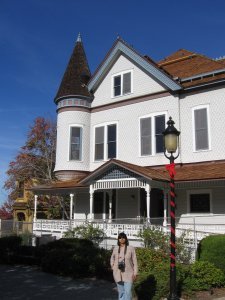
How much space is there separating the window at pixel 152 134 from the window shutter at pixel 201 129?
1994 mm

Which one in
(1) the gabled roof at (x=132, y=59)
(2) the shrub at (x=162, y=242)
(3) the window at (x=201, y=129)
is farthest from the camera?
(1) the gabled roof at (x=132, y=59)

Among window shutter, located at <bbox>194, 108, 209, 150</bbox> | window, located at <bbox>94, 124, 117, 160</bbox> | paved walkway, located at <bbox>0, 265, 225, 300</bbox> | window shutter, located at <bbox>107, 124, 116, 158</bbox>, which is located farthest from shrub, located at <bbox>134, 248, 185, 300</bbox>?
window, located at <bbox>94, 124, 117, 160</bbox>

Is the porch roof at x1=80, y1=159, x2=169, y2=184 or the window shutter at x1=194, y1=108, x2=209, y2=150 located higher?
the window shutter at x1=194, y1=108, x2=209, y2=150

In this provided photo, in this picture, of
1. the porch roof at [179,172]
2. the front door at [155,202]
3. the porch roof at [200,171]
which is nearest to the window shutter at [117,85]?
the porch roof at [179,172]

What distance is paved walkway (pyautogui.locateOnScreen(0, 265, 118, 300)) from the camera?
966 centimetres

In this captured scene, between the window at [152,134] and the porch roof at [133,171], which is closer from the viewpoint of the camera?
the porch roof at [133,171]

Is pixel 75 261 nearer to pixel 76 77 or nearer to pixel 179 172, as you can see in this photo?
pixel 179 172

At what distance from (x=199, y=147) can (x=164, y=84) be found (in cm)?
418

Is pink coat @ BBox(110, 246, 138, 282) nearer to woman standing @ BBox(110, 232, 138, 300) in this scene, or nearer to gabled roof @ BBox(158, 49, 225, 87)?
woman standing @ BBox(110, 232, 138, 300)

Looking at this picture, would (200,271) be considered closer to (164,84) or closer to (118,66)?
(164,84)

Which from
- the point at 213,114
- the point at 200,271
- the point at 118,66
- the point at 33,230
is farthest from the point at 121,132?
the point at 200,271

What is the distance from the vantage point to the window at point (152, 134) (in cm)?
2088

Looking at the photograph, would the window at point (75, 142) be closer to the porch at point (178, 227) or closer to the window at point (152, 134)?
the window at point (152, 134)

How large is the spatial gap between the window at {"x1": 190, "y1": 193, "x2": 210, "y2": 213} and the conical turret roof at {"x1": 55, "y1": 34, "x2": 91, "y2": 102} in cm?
985
